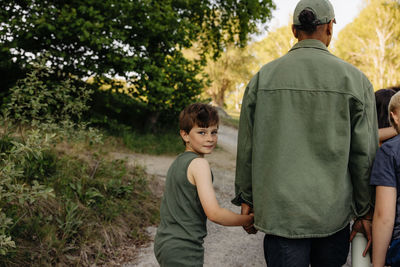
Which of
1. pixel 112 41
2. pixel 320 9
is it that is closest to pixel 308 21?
pixel 320 9

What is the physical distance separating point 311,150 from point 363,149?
0.32 meters

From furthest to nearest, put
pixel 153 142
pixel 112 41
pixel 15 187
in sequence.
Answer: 1. pixel 153 142
2. pixel 112 41
3. pixel 15 187

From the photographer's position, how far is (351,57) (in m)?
28.8

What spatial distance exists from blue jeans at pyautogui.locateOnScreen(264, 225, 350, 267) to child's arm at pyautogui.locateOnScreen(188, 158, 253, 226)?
29 cm

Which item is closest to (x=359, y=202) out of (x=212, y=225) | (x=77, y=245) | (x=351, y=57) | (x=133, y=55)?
(x=77, y=245)

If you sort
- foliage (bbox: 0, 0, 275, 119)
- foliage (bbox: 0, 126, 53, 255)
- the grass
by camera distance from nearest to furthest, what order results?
foliage (bbox: 0, 126, 53, 255) → the grass → foliage (bbox: 0, 0, 275, 119)

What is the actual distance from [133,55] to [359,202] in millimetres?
7186

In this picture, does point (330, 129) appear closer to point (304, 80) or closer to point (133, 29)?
point (304, 80)

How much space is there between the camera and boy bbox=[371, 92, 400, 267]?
1.91m

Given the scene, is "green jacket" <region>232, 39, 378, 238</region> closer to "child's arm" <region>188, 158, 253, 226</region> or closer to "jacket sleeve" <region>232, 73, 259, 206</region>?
"jacket sleeve" <region>232, 73, 259, 206</region>

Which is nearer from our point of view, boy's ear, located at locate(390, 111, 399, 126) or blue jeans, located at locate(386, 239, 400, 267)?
blue jeans, located at locate(386, 239, 400, 267)

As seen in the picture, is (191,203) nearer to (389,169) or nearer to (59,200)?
(389,169)

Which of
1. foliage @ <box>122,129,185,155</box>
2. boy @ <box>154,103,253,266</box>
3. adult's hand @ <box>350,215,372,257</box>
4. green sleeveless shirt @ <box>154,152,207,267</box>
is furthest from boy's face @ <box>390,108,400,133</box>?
foliage @ <box>122,129,185,155</box>

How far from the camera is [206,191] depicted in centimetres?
192
